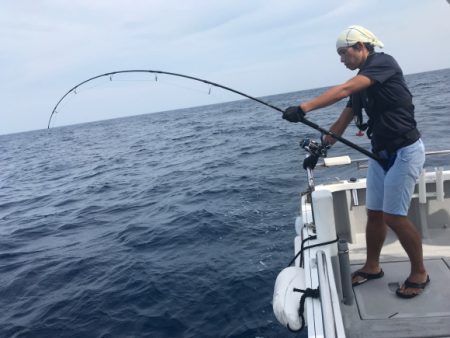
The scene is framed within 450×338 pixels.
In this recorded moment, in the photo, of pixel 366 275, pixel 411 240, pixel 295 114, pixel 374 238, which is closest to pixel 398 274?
pixel 366 275

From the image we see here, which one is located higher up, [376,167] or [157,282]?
[376,167]

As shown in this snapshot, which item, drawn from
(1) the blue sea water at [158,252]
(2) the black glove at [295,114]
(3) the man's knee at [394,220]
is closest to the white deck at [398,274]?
(3) the man's knee at [394,220]

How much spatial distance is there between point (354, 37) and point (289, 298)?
185cm

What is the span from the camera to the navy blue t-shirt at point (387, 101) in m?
2.58

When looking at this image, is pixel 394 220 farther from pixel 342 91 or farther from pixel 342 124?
pixel 342 91

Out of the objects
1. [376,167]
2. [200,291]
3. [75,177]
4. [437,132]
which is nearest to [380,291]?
[376,167]

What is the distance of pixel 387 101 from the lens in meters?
2.70

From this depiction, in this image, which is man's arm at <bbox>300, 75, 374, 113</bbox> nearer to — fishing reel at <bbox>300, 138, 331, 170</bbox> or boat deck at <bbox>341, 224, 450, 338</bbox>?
fishing reel at <bbox>300, 138, 331, 170</bbox>

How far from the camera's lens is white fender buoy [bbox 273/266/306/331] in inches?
96.6

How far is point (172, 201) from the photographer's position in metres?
10.2

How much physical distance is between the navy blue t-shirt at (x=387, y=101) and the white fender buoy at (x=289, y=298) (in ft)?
3.77

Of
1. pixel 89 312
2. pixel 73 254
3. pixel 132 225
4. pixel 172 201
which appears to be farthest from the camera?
pixel 172 201

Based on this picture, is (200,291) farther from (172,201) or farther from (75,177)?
(75,177)

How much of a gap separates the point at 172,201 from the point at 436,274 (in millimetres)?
7675
